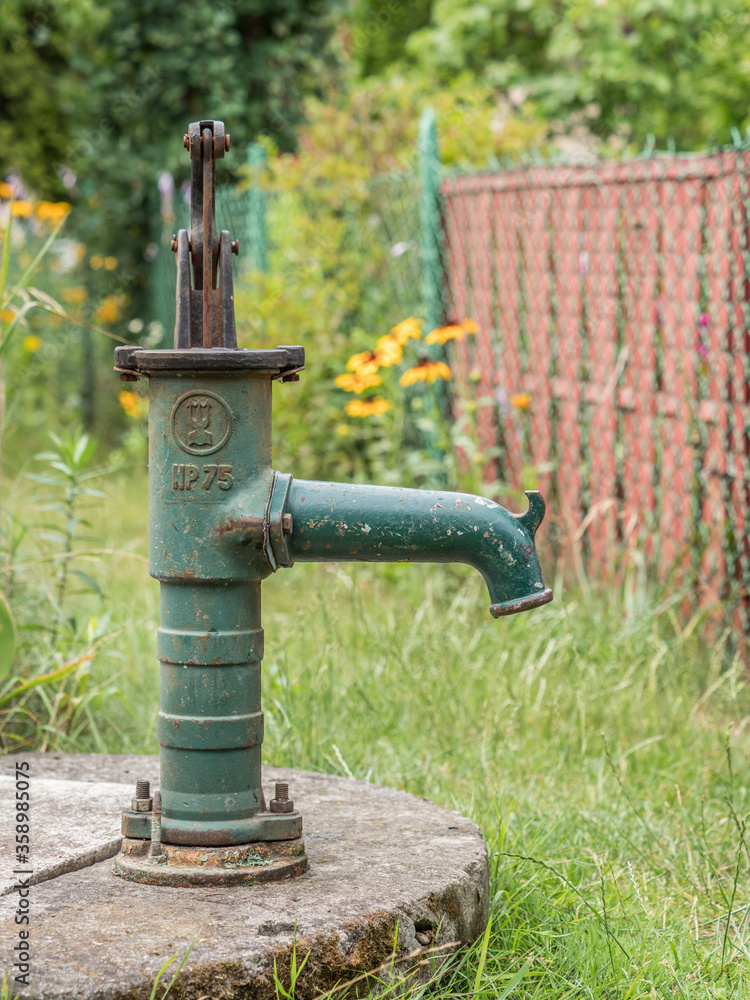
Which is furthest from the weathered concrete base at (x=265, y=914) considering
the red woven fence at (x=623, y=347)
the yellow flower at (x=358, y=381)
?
the yellow flower at (x=358, y=381)

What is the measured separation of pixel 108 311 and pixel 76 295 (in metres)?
0.74

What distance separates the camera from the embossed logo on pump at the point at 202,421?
1.51 m

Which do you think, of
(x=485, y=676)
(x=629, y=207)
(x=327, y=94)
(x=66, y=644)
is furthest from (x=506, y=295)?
(x=327, y=94)

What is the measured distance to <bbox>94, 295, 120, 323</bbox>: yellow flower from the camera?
28.5 feet

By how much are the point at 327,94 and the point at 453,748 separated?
19.7ft

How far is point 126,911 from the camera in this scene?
1.45 metres

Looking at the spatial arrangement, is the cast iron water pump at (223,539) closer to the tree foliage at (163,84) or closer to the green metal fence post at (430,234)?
the green metal fence post at (430,234)

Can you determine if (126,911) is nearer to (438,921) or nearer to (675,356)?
(438,921)

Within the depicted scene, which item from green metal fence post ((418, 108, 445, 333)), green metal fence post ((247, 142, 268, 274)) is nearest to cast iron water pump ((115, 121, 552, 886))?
green metal fence post ((418, 108, 445, 333))

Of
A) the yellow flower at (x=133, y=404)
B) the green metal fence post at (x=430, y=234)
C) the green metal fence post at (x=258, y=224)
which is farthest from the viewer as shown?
the yellow flower at (x=133, y=404)

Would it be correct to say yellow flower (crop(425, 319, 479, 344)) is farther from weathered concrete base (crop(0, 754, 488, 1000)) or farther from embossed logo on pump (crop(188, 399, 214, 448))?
embossed logo on pump (crop(188, 399, 214, 448))

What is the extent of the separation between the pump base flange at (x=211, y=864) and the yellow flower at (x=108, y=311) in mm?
7490

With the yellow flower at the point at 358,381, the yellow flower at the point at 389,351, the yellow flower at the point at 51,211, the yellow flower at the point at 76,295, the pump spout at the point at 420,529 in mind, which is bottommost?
the pump spout at the point at 420,529

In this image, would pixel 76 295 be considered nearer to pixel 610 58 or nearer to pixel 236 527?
pixel 610 58
